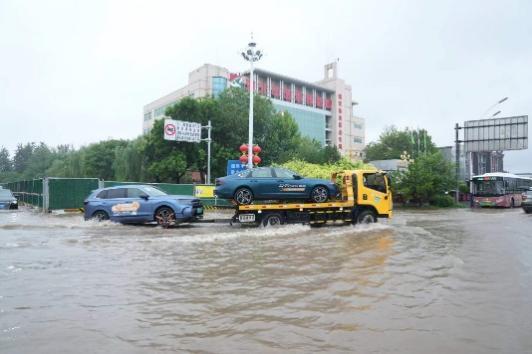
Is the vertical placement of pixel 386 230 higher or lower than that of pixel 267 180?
lower

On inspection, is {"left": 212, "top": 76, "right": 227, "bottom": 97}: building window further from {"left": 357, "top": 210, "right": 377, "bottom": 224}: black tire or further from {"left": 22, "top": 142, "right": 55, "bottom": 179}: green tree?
{"left": 357, "top": 210, "right": 377, "bottom": 224}: black tire

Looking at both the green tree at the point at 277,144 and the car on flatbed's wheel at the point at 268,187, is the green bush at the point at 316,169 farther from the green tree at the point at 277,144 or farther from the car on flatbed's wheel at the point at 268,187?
the green tree at the point at 277,144

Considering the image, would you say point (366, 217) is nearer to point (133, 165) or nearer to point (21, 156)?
point (133, 165)

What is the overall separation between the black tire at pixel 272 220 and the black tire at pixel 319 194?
1307 millimetres

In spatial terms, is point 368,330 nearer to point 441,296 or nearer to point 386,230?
point 441,296

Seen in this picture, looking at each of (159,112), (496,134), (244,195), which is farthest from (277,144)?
(159,112)

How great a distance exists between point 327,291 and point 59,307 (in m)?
3.69

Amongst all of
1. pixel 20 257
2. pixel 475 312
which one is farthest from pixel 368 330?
pixel 20 257

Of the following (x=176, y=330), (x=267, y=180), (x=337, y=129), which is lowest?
(x=176, y=330)

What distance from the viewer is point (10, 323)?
5137 millimetres

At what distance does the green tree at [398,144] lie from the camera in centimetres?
6531

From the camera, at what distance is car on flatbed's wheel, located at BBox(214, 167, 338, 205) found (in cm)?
1465

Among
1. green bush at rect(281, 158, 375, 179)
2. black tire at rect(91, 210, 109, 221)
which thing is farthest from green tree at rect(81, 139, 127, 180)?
black tire at rect(91, 210, 109, 221)

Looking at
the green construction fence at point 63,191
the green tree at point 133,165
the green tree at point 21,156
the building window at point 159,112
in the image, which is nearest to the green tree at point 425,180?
the green construction fence at point 63,191
